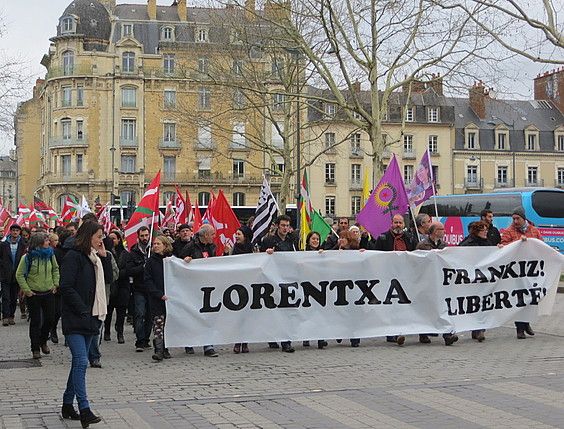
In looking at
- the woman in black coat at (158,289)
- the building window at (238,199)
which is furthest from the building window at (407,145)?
the woman in black coat at (158,289)

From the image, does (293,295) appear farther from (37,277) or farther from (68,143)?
(68,143)

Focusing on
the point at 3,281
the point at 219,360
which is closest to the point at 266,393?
the point at 219,360

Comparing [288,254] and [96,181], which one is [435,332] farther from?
[96,181]

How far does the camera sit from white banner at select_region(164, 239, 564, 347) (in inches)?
510

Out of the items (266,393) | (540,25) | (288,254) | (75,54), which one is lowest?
(266,393)

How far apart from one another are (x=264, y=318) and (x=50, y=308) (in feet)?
10.4

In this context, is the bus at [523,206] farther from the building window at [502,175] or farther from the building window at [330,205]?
the building window at [502,175]

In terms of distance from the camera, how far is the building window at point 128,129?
77812 millimetres

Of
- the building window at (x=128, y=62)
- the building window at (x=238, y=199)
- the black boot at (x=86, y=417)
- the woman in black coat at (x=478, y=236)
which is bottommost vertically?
the black boot at (x=86, y=417)

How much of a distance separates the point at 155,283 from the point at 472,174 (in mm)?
69578

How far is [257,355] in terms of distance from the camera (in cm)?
1288

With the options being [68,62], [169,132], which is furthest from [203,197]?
[68,62]

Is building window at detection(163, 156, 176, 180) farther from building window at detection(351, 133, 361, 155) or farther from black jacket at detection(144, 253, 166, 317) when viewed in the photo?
black jacket at detection(144, 253, 166, 317)

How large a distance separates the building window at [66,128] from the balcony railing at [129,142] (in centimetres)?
446
